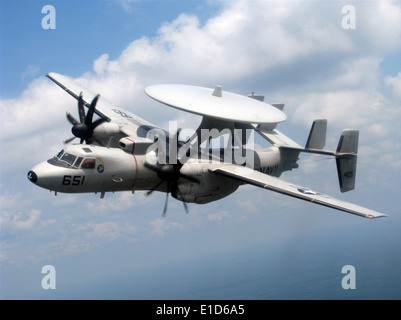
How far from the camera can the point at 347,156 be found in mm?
30938

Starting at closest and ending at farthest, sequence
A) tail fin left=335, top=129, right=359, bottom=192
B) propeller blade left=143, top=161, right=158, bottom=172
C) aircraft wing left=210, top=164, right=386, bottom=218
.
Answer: aircraft wing left=210, top=164, right=386, bottom=218
propeller blade left=143, top=161, right=158, bottom=172
tail fin left=335, top=129, right=359, bottom=192

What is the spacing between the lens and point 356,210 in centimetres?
1983

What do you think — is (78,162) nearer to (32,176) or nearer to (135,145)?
(32,176)

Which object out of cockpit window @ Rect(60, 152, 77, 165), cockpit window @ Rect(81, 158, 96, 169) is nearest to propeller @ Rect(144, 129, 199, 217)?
cockpit window @ Rect(81, 158, 96, 169)

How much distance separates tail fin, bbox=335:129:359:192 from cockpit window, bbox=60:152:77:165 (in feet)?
72.4

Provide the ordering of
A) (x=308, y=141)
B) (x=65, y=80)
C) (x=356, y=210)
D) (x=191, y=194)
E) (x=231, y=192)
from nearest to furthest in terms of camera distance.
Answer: (x=356, y=210)
(x=191, y=194)
(x=231, y=192)
(x=308, y=141)
(x=65, y=80)

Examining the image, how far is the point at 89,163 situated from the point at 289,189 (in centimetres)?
1231

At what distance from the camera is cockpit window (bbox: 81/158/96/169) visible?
20.3 metres

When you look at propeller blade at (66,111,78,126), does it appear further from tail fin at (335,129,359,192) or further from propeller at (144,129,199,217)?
tail fin at (335,129,359,192)

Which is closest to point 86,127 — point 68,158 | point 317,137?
point 68,158

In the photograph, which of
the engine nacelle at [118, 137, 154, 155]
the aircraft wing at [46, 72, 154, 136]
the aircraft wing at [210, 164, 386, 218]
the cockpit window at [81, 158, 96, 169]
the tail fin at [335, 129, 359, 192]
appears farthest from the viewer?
the tail fin at [335, 129, 359, 192]
